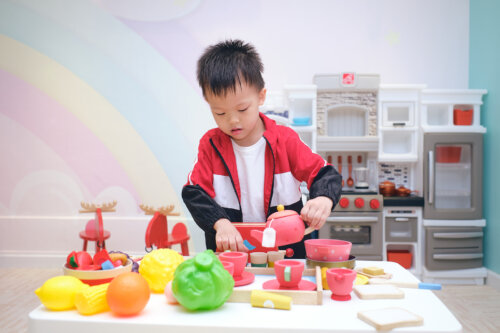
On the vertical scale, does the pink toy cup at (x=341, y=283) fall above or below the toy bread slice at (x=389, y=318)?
above

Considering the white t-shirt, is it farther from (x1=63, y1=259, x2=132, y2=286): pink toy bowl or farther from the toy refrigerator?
the toy refrigerator

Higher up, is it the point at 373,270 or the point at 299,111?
the point at 299,111

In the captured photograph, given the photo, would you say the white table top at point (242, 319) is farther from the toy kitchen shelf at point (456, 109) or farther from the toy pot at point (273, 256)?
the toy kitchen shelf at point (456, 109)

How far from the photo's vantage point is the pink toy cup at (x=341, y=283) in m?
0.91

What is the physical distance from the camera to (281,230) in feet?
3.36

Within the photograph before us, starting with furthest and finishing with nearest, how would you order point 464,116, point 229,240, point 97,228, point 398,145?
1. point 398,145
2. point 464,116
3. point 97,228
4. point 229,240

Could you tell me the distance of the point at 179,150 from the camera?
156 inches

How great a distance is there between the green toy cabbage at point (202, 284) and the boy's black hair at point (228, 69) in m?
0.59

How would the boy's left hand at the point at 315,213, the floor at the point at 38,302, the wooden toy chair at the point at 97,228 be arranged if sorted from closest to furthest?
the boy's left hand at the point at 315,213
the floor at the point at 38,302
the wooden toy chair at the point at 97,228

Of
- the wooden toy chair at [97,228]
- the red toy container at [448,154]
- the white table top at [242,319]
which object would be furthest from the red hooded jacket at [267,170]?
the red toy container at [448,154]

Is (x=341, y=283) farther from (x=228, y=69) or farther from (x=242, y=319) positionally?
(x=228, y=69)

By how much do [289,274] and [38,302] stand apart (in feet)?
8.30

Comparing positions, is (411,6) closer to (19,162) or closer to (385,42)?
(385,42)

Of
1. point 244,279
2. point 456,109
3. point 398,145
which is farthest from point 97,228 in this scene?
point 456,109
